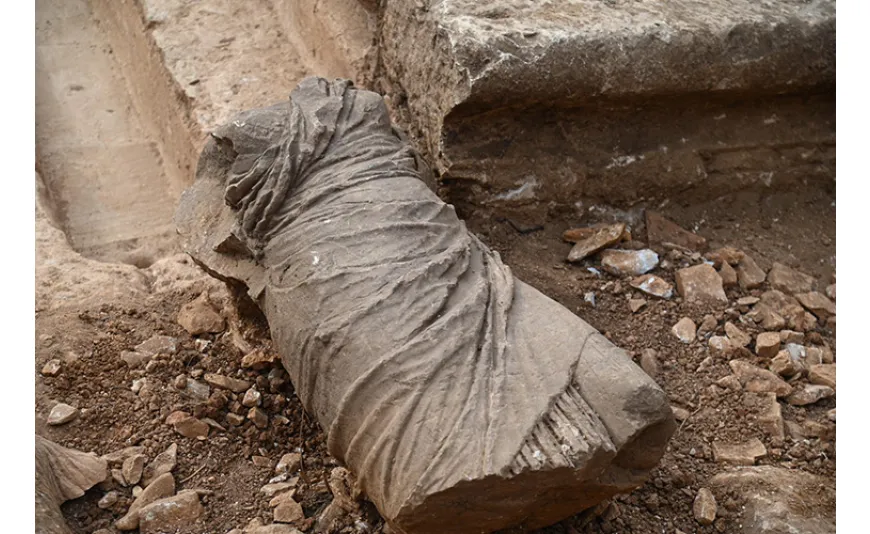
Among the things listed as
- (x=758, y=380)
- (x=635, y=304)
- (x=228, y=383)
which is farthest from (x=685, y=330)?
(x=228, y=383)

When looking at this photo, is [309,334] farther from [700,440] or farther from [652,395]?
[700,440]

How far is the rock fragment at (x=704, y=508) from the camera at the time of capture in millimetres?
2898

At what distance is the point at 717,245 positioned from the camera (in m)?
3.86

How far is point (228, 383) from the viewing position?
3320 mm

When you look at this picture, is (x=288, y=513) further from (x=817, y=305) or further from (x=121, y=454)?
(x=817, y=305)

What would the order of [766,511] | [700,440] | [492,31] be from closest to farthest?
[766,511]
[700,440]
[492,31]

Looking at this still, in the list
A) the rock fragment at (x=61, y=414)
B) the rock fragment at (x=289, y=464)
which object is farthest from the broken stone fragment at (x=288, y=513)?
the rock fragment at (x=61, y=414)

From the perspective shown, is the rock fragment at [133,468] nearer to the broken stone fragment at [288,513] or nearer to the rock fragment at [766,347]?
the broken stone fragment at [288,513]

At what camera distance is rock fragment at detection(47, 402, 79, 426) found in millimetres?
3148

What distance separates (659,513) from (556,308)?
70cm

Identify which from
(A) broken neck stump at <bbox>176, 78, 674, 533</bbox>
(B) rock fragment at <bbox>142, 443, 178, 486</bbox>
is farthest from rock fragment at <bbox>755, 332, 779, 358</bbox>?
(B) rock fragment at <bbox>142, 443, 178, 486</bbox>

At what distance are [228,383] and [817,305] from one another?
82.7 inches

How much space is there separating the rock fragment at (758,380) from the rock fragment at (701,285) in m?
0.30

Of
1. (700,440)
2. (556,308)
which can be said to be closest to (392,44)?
(556,308)
